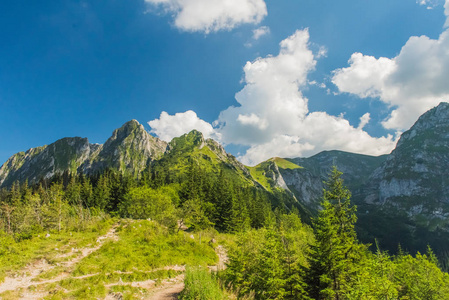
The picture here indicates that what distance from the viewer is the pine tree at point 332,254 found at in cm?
1883

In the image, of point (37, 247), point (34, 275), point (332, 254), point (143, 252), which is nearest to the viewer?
point (34, 275)

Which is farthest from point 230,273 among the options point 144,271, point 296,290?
point 144,271

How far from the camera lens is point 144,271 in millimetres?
20859

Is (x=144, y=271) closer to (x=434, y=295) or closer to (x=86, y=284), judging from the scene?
(x=86, y=284)

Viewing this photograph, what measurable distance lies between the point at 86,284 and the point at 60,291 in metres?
1.91

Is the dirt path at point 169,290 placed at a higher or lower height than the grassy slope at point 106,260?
lower

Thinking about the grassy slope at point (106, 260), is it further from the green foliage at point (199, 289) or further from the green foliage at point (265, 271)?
the green foliage at point (265, 271)

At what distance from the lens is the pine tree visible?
18828 mm

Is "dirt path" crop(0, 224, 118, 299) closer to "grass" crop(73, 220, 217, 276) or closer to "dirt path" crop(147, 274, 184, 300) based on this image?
"grass" crop(73, 220, 217, 276)

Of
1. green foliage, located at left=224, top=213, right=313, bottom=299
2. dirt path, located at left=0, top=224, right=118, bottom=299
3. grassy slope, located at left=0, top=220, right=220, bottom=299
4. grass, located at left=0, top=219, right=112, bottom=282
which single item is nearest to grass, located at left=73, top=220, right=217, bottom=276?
grassy slope, located at left=0, top=220, right=220, bottom=299

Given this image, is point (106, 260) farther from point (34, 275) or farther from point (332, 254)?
point (332, 254)

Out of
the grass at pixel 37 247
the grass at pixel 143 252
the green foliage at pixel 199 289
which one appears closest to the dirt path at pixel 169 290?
the green foliage at pixel 199 289

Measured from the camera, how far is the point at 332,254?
18984 mm

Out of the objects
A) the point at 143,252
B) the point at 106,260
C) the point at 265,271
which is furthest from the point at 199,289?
the point at 143,252
